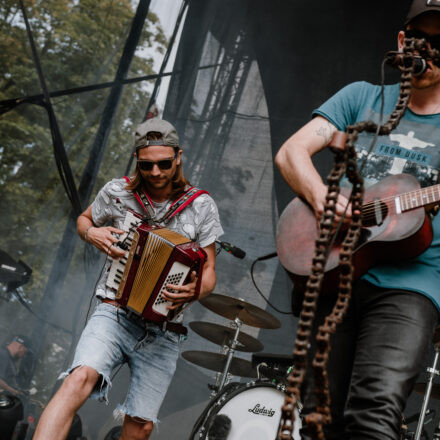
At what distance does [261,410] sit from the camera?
3867 millimetres

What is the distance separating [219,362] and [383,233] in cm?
325

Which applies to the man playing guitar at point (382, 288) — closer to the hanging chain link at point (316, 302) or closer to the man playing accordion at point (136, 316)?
the hanging chain link at point (316, 302)

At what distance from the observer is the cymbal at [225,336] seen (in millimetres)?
4641

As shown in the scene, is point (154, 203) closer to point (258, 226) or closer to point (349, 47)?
point (258, 226)

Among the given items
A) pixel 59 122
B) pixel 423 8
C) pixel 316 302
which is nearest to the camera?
pixel 316 302

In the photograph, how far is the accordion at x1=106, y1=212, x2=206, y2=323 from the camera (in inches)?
117

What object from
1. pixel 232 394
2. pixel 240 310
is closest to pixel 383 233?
pixel 232 394

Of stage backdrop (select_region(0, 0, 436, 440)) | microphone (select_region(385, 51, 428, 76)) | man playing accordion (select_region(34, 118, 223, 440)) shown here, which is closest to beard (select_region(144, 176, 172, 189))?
man playing accordion (select_region(34, 118, 223, 440))

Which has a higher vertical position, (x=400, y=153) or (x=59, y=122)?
(x=59, y=122)

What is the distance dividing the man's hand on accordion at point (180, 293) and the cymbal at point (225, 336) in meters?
1.61

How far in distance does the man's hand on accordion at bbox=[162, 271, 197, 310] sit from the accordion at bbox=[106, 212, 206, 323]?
27mm

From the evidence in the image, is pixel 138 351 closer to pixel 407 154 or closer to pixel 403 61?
pixel 407 154

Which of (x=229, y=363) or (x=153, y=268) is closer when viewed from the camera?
(x=153, y=268)

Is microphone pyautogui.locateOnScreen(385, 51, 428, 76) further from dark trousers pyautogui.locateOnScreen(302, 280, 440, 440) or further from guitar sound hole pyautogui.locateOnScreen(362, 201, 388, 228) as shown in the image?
dark trousers pyautogui.locateOnScreen(302, 280, 440, 440)
